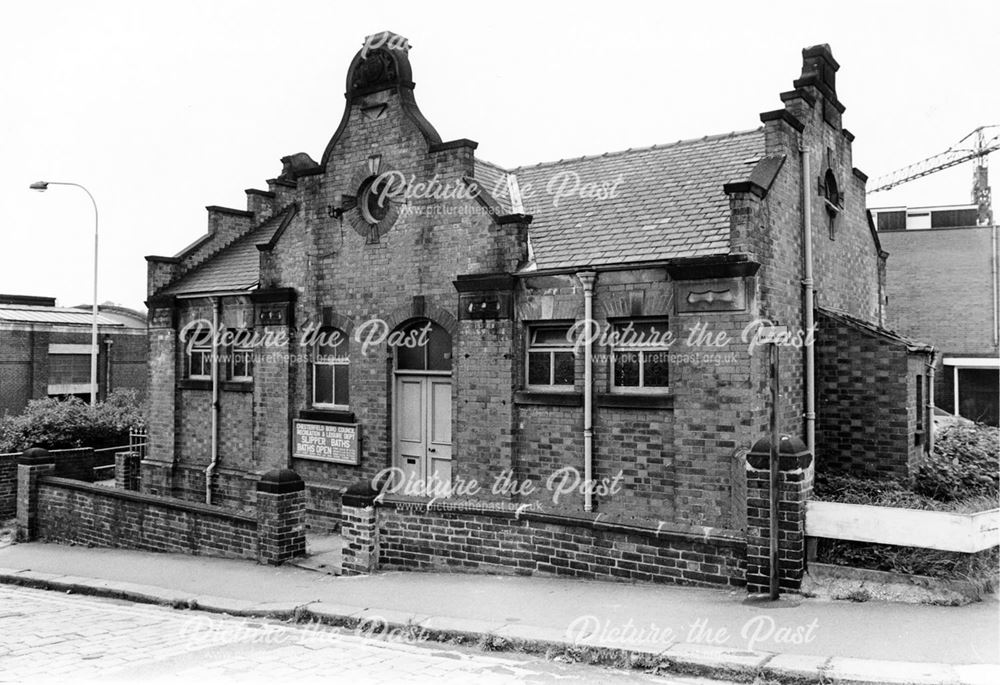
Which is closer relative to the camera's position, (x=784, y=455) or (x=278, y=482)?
(x=784, y=455)

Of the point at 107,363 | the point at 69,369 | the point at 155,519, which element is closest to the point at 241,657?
the point at 155,519

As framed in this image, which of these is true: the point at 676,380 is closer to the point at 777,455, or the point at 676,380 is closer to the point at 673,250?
the point at 673,250

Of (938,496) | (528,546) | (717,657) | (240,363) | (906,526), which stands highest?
(240,363)

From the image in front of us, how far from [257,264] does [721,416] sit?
11.4 metres

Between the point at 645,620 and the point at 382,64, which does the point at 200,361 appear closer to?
the point at 382,64

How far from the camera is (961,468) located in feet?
41.3

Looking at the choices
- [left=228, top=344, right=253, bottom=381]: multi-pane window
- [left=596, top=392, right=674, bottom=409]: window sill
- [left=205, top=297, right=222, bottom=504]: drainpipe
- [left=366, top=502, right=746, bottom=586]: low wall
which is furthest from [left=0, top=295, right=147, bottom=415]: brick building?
[left=596, top=392, right=674, bottom=409]: window sill

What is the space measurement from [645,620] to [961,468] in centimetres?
813

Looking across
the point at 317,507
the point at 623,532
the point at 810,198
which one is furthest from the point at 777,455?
the point at 317,507

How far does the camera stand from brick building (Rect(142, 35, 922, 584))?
1066 cm

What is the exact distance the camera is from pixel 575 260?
1191cm

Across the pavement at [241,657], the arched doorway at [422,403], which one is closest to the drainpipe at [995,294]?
the arched doorway at [422,403]

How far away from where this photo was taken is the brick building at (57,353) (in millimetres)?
29844

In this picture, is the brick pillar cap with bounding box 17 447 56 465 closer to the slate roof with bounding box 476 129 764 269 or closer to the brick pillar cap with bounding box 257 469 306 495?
the brick pillar cap with bounding box 257 469 306 495
